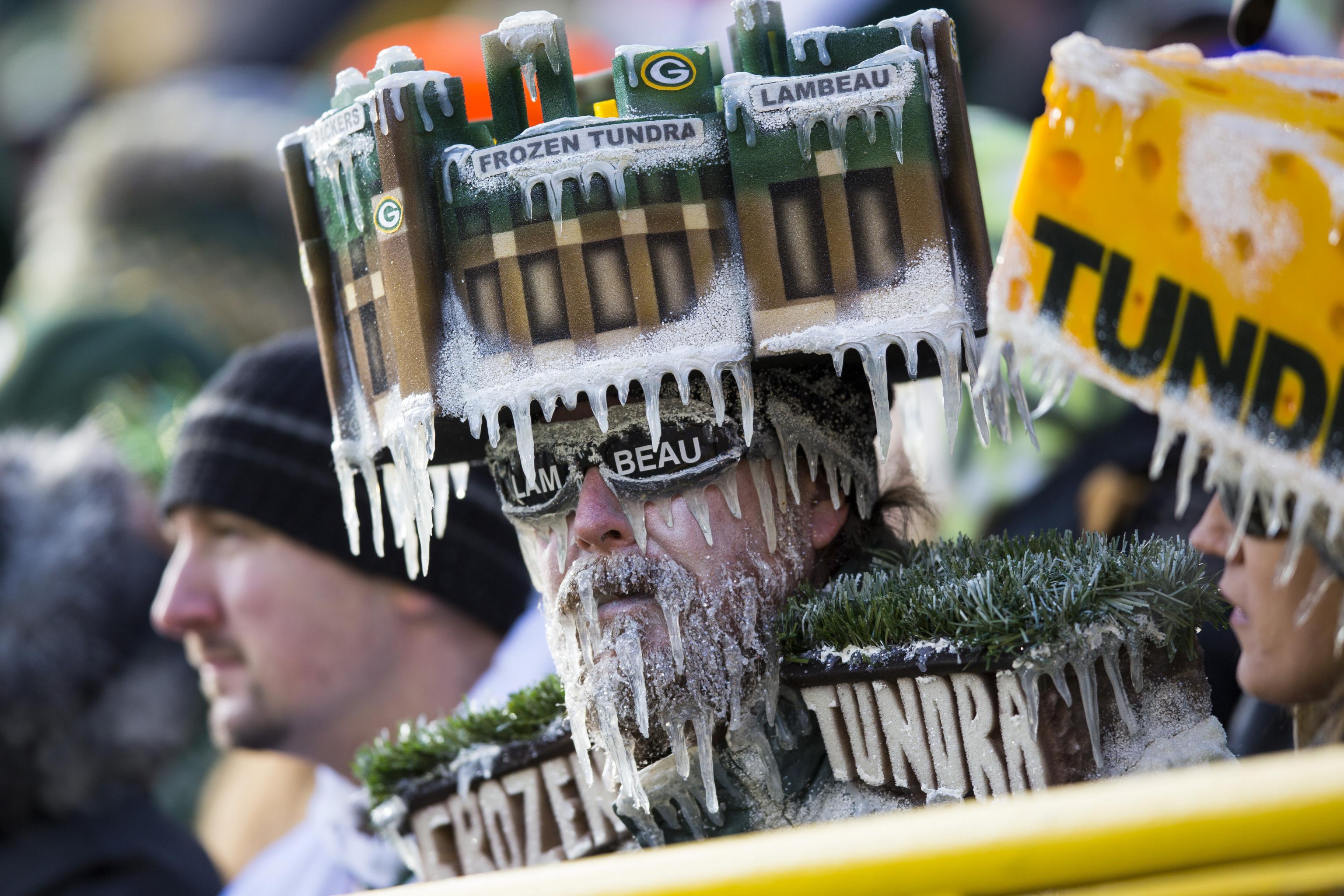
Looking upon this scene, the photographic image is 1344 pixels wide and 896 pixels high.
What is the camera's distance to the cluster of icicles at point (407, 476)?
Answer: 6.55 ft

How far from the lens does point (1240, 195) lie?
147cm

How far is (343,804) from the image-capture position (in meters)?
3.31

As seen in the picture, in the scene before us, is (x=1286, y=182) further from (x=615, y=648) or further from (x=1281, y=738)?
(x=1281, y=738)

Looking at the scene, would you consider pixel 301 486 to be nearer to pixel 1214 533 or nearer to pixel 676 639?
pixel 676 639

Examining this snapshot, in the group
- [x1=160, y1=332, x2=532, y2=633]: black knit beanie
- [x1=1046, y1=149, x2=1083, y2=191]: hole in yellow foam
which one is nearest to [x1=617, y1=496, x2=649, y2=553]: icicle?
[x1=1046, y1=149, x2=1083, y2=191]: hole in yellow foam

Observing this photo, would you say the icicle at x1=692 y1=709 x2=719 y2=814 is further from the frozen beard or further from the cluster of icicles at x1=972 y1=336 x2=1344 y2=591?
the cluster of icicles at x1=972 y1=336 x2=1344 y2=591


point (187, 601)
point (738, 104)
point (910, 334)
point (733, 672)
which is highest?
point (738, 104)

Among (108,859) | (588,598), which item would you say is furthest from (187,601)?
(588,598)

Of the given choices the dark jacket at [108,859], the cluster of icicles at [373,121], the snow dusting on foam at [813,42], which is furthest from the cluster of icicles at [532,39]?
the dark jacket at [108,859]

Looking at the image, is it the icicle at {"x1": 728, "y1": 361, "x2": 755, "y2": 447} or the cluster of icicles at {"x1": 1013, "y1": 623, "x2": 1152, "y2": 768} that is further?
the icicle at {"x1": 728, "y1": 361, "x2": 755, "y2": 447}

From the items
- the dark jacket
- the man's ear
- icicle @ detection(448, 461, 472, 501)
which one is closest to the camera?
the man's ear

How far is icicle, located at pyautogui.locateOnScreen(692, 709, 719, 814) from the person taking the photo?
2002mm

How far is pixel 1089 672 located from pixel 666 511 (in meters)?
0.62

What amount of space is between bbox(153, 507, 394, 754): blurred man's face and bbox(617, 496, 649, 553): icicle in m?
1.69
